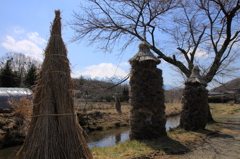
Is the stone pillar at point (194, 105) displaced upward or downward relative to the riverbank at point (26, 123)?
upward

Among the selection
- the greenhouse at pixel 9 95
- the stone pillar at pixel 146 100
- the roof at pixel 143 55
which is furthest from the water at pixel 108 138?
the greenhouse at pixel 9 95

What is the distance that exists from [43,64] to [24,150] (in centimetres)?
182

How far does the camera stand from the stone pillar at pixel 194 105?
927 centimetres

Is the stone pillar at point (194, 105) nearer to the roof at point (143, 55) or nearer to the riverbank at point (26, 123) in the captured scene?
the roof at point (143, 55)

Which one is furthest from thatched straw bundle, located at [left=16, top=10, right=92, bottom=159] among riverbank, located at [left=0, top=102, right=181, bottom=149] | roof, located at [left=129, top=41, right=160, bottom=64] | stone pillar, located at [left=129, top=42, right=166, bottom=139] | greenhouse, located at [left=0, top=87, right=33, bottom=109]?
greenhouse, located at [left=0, top=87, right=33, bottom=109]

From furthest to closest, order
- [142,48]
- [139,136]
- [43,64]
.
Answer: [142,48] → [139,136] → [43,64]

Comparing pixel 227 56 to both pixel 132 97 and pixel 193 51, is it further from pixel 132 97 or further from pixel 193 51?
pixel 132 97

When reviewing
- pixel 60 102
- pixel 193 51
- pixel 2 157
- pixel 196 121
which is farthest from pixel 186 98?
pixel 2 157

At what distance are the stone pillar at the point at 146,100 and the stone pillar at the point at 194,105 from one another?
2.70 metres

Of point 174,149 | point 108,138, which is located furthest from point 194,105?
point 108,138

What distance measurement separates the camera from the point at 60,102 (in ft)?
13.6

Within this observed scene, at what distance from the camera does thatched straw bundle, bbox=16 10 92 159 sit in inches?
152

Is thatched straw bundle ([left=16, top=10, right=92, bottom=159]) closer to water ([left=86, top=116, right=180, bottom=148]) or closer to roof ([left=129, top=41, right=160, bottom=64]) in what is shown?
roof ([left=129, top=41, right=160, bottom=64])

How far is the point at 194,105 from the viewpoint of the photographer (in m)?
9.32
